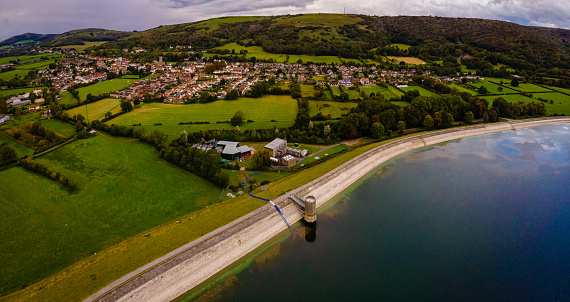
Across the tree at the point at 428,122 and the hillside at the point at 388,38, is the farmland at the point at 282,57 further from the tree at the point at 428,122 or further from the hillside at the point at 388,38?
the tree at the point at 428,122

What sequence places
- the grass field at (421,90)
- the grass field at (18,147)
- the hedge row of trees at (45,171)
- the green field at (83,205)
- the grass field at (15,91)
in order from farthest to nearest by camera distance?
the grass field at (15,91) → the grass field at (421,90) → the grass field at (18,147) → the hedge row of trees at (45,171) → the green field at (83,205)

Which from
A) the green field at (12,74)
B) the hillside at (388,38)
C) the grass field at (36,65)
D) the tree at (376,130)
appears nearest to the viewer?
the tree at (376,130)

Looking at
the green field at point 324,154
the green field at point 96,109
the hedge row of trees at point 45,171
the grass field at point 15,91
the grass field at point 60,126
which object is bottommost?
the green field at point 324,154

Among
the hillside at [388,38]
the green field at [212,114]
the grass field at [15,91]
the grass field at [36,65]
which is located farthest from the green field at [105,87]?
the hillside at [388,38]

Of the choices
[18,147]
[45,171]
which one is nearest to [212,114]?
[45,171]

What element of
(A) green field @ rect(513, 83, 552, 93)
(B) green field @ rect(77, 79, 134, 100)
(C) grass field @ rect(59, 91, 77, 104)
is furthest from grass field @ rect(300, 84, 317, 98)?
(A) green field @ rect(513, 83, 552, 93)

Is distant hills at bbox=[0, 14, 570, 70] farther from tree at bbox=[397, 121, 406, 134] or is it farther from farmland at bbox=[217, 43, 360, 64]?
tree at bbox=[397, 121, 406, 134]
